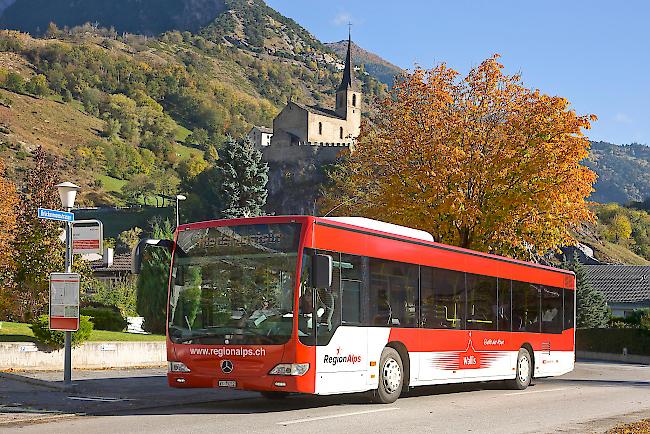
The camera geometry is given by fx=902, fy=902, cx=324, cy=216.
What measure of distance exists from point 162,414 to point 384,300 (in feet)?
14.2

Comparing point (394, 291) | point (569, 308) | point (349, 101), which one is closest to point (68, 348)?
point (394, 291)

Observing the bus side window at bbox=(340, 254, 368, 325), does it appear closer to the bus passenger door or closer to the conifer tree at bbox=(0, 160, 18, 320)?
the bus passenger door

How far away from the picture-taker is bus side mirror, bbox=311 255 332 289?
45.5 feet

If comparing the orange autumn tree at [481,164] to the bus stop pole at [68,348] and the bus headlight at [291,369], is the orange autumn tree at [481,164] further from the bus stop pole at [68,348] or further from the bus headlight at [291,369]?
the bus headlight at [291,369]

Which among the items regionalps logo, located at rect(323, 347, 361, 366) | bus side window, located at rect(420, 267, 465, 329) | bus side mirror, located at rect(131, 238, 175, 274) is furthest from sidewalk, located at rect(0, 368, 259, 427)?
bus side window, located at rect(420, 267, 465, 329)

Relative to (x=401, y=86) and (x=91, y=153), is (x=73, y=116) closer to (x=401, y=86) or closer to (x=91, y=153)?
(x=91, y=153)

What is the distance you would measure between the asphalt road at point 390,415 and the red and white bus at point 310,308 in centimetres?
52

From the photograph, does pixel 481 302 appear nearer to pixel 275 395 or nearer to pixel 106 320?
pixel 275 395

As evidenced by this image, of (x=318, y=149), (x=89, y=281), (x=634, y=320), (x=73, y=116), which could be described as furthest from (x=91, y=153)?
(x=89, y=281)

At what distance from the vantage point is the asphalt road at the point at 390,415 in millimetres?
12328

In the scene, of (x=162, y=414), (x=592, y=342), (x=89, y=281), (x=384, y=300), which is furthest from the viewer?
(x=592, y=342)

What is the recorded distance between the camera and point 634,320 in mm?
64625

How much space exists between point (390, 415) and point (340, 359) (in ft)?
3.89

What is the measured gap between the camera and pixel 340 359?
47.6 feet
